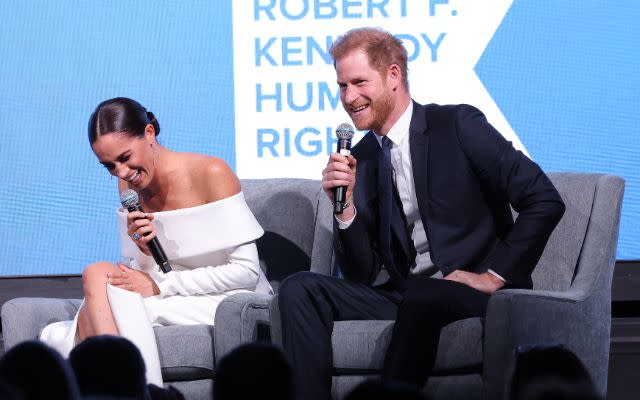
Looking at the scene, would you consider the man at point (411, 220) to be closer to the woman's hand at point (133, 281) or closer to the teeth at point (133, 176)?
the woman's hand at point (133, 281)

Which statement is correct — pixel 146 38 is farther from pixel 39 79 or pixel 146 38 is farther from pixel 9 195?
pixel 9 195

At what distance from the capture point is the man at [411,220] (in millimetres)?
2715

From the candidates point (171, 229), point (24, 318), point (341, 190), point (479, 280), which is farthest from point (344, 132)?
point (24, 318)

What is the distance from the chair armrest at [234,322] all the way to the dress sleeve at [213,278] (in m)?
0.25

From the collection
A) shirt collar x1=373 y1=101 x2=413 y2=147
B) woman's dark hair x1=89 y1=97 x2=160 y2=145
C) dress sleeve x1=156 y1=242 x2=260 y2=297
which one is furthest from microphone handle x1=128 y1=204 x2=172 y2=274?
shirt collar x1=373 y1=101 x2=413 y2=147

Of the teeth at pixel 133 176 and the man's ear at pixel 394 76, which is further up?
the man's ear at pixel 394 76

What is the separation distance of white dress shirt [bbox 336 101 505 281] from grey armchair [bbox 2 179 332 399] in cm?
45

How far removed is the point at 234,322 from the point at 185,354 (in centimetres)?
22

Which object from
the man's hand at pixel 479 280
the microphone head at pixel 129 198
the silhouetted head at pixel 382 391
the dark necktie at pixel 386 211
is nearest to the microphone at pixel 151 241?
the microphone head at pixel 129 198

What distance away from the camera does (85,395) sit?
1.37 m

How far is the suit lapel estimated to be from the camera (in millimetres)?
3016

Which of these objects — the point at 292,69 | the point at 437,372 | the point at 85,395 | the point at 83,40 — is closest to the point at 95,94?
the point at 83,40

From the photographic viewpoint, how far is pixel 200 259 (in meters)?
3.39

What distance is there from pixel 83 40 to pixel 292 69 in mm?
911
